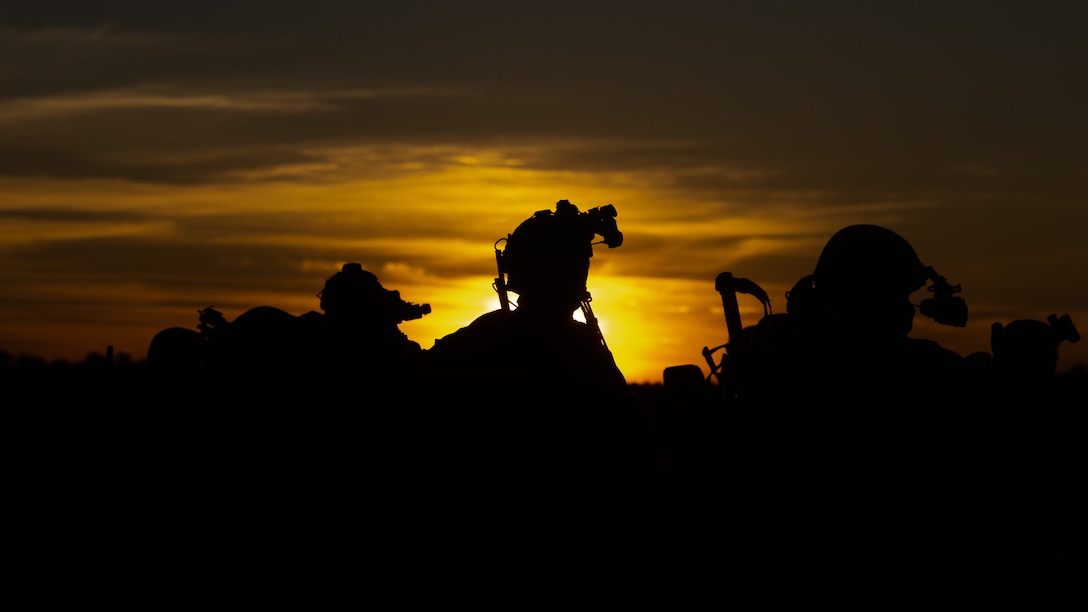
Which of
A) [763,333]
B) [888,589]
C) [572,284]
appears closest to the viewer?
[888,589]

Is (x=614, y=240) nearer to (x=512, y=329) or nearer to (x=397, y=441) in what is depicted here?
(x=512, y=329)

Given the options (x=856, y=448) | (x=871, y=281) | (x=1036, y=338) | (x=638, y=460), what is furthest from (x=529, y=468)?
(x=1036, y=338)

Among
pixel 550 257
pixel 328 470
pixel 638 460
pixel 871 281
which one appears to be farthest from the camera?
pixel 328 470

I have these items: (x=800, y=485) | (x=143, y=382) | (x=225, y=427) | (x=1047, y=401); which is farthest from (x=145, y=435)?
(x=1047, y=401)

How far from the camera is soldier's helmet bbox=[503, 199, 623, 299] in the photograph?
6.64 meters

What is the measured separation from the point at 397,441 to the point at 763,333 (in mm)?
2480

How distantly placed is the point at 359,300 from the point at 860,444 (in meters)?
3.24

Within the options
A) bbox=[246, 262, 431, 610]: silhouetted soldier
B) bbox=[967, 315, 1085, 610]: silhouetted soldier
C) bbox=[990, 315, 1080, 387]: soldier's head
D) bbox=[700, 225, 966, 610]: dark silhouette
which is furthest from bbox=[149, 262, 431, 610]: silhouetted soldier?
bbox=[990, 315, 1080, 387]: soldier's head

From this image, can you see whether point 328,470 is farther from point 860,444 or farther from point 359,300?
point 860,444

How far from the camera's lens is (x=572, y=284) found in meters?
6.67

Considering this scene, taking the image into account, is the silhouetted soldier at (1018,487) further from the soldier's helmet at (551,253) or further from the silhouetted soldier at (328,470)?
the silhouetted soldier at (328,470)

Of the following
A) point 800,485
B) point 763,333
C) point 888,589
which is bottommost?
point 888,589

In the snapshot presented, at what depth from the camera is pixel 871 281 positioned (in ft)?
21.4

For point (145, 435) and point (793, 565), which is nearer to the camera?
point (793, 565)
